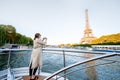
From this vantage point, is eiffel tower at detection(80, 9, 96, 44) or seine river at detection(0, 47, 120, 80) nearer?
seine river at detection(0, 47, 120, 80)

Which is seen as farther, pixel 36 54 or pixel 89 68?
pixel 89 68

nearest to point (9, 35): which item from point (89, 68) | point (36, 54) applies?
point (89, 68)

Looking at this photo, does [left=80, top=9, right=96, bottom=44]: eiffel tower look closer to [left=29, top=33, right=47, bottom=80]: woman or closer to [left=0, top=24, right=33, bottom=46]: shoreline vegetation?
[left=0, top=24, right=33, bottom=46]: shoreline vegetation

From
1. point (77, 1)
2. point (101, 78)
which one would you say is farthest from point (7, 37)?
point (101, 78)

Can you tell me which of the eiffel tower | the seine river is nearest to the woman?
the seine river

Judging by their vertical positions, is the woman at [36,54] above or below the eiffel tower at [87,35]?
below

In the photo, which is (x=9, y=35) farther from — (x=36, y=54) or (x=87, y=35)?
(x=36, y=54)

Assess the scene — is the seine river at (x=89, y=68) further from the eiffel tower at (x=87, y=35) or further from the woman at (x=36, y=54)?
the eiffel tower at (x=87, y=35)

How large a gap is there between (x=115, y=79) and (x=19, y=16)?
23.7 meters

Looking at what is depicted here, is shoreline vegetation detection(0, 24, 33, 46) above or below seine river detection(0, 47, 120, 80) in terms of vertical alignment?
above

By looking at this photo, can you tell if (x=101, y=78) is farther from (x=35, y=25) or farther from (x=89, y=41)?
(x=89, y=41)

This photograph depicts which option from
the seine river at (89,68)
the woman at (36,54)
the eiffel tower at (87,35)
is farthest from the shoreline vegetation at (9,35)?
the woman at (36,54)

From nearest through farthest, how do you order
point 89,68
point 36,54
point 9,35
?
point 36,54
point 89,68
point 9,35

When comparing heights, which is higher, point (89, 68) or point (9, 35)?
point (9, 35)
